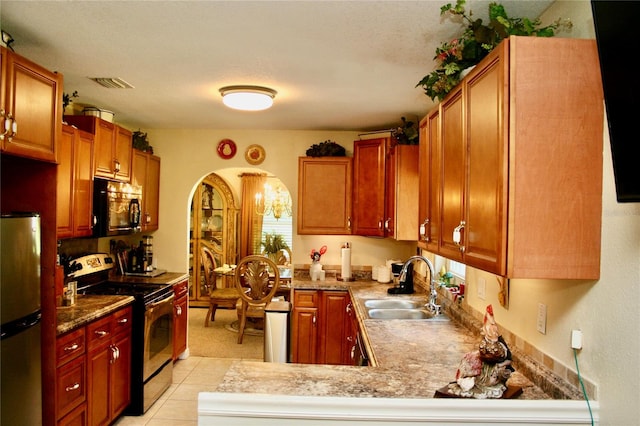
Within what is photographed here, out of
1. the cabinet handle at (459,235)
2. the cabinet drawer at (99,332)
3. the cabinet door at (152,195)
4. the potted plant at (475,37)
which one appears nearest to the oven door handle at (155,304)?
the cabinet drawer at (99,332)

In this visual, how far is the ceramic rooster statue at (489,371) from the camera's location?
1.61 metres

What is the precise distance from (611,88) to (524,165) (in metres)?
0.36

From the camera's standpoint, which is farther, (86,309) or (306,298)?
(306,298)

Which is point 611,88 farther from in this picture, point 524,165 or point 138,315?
point 138,315

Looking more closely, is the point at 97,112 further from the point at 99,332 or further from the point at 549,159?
the point at 549,159

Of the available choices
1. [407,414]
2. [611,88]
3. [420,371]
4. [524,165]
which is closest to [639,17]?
[611,88]

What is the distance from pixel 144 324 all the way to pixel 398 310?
205 cm

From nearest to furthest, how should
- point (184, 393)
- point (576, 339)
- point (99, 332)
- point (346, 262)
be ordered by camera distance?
point (576, 339)
point (99, 332)
point (184, 393)
point (346, 262)

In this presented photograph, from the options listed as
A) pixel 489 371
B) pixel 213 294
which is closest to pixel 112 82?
pixel 489 371

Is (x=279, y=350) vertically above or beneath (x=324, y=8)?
beneath

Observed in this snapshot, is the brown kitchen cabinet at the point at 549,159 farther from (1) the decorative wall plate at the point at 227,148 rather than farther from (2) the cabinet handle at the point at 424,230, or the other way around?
(1) the decorative wall plate at the point at 227,148

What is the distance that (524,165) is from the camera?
148 cm

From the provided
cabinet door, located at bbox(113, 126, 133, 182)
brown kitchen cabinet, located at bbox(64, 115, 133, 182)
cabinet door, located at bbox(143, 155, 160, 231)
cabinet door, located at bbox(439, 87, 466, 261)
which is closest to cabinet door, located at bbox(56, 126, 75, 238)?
brown kitchen cabinet, located at bbox(64, 115, 133, 182)

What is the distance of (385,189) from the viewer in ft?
14.6
